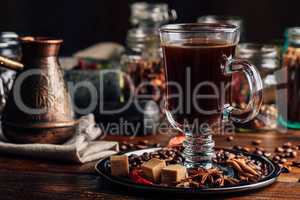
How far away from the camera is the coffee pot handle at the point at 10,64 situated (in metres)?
1.73

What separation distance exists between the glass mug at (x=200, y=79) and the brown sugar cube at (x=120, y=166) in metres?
0.14

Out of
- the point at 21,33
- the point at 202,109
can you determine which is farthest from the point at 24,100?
the point at 21,33

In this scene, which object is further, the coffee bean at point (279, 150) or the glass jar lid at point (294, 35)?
the glass jar lid at point (294, 35)

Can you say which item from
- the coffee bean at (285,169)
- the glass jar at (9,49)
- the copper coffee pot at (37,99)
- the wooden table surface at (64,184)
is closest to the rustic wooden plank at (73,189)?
the wooden table surface at (64,184)

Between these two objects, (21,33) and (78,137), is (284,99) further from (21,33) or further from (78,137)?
(21,33)

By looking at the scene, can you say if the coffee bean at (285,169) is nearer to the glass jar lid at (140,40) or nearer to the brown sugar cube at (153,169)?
the brown sugar cube at (153,169)

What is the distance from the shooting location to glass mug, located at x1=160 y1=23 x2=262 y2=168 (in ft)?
4.95

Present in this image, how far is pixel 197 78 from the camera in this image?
151 cm

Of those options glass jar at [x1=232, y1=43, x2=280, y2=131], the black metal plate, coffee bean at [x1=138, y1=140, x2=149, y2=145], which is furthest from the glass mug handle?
glass jar at [x1=232, y1=43, x2=280, y2=131]

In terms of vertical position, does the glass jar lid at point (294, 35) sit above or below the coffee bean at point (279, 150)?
above

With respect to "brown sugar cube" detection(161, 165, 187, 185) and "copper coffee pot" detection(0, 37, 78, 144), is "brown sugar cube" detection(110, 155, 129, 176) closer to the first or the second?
"brown sugar cube" detection(161, 165, 187, 185)

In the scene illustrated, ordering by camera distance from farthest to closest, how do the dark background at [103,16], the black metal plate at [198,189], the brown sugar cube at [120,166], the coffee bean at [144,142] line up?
the dark background at [103,16] → the coffee bean at [144,142] → the brown sugar cube at [120,166] → the black metal plate at [198,189]

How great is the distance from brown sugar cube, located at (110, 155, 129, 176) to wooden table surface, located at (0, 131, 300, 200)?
0.10ft

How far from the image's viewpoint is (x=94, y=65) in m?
2.36
